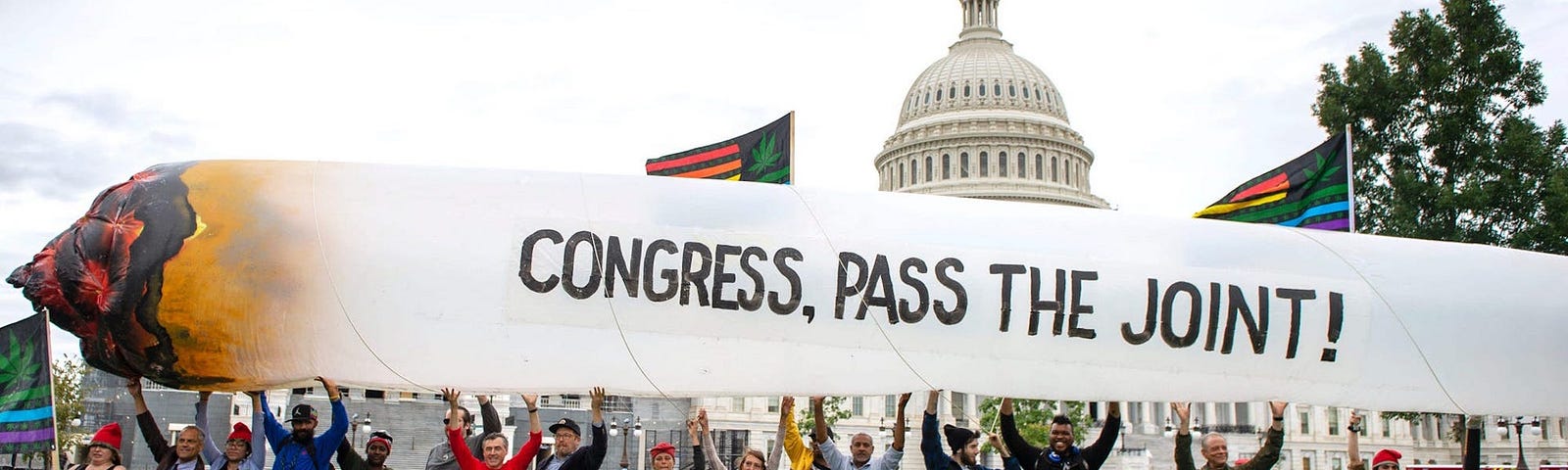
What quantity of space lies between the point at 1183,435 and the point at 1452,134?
1903 centimetres

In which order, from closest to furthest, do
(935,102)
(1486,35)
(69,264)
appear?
1. (69,264)
2. (1486,35)
3. (935,102)

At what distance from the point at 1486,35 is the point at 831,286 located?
20523 mm

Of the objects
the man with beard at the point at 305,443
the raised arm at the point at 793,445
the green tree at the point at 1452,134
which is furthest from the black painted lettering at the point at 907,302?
the green tree at the point at 1452,134

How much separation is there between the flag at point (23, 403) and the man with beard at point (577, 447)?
339cm

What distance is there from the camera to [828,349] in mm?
8070

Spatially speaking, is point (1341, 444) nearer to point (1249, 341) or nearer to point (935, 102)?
point (935, 102)

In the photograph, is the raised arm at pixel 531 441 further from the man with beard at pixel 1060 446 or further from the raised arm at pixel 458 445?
the man with beard at pixel 1060 446

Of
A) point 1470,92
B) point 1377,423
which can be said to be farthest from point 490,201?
point 1377,423

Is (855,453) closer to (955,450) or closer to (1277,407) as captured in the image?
(955,450)

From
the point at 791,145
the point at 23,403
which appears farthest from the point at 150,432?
the point at 791,145

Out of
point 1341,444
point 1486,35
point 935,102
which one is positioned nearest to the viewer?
point 1486,35

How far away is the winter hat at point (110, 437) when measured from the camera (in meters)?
8.61

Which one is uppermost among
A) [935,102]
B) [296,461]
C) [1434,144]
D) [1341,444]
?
[935,102]

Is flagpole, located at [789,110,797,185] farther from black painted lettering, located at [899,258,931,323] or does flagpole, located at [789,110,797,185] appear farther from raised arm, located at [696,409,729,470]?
black painted lettering, located at [899,258,931,323]
